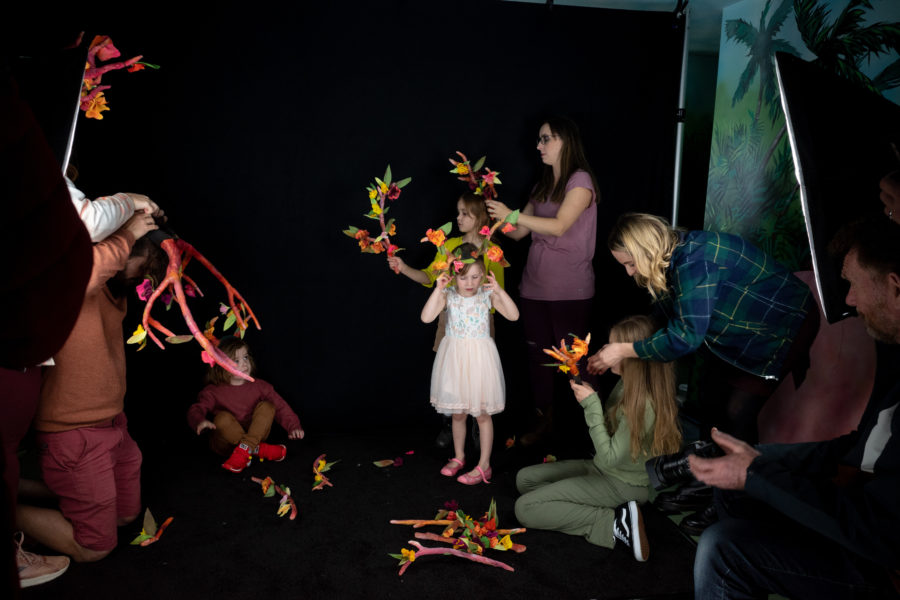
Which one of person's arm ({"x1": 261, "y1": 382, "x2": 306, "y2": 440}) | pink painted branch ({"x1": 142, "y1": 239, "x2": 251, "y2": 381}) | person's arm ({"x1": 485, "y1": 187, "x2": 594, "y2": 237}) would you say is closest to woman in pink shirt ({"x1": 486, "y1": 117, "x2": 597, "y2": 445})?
person's arm ({"x1": 485, "y1": 187, "x2": 594, "y2": 237})

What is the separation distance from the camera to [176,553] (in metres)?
2.50

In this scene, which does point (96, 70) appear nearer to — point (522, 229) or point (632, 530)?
point (522, 229)

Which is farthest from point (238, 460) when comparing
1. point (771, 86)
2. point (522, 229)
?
point (771, 86)

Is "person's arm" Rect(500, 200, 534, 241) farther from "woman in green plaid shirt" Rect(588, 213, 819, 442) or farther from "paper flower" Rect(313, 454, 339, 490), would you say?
"paper flower" Rect(313, 454, 339, 490)

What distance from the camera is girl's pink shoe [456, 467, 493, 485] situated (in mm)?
3127

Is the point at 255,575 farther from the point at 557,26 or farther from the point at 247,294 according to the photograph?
the point at 557,26

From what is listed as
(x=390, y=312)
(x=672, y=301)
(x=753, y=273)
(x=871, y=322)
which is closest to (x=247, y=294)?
(x=390, y=312)

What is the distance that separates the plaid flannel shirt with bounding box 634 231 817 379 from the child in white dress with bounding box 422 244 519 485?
797mm

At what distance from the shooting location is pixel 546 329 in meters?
3.47

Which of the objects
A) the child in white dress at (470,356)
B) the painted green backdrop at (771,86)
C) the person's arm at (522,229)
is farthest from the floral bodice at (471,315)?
the painted green backdrop at (771,86)

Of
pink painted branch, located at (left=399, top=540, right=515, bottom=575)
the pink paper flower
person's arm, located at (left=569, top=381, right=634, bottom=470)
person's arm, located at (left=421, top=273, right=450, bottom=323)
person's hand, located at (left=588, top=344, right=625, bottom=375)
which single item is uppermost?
the pink paper flower

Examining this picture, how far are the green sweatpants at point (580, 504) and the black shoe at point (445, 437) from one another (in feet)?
2.96

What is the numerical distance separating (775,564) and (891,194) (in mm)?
1063

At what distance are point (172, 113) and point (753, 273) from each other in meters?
2.95
